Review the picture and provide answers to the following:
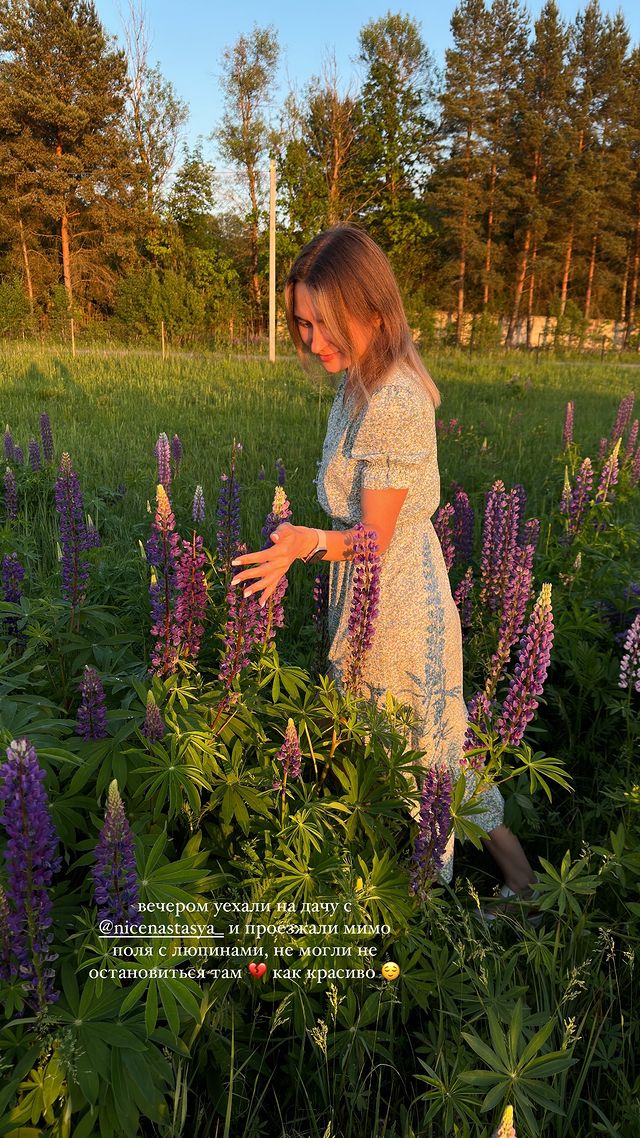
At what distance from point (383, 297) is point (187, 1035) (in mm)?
1996

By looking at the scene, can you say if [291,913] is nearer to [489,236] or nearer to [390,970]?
[390,970]

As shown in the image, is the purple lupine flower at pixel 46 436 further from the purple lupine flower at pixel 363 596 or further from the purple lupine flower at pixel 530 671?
the purple lupine flower at pixel 530 671

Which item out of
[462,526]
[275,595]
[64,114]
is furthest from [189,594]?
[64,114]

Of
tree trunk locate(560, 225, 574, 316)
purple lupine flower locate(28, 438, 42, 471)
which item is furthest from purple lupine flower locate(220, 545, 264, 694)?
tree trunk locate(560, 225, 574, 316)

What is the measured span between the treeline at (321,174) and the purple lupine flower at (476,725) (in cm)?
2369

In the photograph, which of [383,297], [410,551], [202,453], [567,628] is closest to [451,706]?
[410,551]

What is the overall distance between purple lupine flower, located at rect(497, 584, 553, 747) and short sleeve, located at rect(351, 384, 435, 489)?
55 centimetres

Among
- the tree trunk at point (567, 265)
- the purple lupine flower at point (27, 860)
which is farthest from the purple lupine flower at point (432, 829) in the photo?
the tree trunk at point (567, 265)

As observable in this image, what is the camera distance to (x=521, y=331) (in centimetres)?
4016

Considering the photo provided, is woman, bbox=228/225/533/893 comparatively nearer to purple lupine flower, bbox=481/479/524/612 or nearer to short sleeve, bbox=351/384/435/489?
short sleeve, bbox=351/384/435/489

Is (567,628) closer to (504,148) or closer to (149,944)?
(149,944)

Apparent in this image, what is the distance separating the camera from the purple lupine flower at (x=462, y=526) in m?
3.21

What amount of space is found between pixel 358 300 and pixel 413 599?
36.7 inches

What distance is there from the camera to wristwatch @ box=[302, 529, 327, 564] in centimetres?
196
